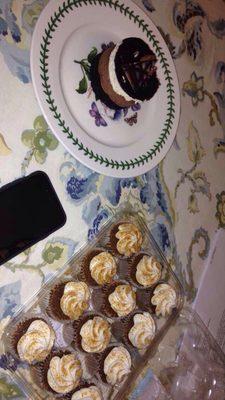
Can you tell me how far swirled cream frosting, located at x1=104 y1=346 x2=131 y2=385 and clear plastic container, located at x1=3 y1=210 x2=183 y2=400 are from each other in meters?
0.02

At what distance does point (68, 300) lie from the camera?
2.95 ft

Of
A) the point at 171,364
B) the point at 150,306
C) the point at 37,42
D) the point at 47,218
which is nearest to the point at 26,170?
→ the point at 47,218

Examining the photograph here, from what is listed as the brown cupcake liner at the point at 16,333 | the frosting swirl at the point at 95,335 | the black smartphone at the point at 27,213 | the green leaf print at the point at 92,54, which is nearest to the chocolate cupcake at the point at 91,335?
the frosting swirl at the point at 95,335

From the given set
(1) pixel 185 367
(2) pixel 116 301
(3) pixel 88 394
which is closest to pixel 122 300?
(2) pixel 116 301

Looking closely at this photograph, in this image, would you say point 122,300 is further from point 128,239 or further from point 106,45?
point 106,45

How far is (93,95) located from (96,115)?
47 millimetres

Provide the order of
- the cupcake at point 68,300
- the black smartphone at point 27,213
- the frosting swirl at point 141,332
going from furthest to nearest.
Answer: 1. the frosting swirl at point 141,332
2. the cupcake at point 68,300
3. the black smartphone at point 27,213

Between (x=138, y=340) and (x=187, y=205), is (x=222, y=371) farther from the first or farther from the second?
(x=187, y=205)

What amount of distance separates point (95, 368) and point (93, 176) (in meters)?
0.47

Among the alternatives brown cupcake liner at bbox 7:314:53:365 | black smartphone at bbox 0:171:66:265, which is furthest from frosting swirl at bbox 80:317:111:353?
black smartphone at bbox 0:171:66:265

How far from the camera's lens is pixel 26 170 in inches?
32.5

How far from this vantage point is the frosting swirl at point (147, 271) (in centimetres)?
103

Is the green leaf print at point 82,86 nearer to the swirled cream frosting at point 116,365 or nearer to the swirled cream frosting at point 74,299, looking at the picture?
the swirled cream frosting at point 74,299

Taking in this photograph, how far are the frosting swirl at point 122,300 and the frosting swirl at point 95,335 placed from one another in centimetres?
5
